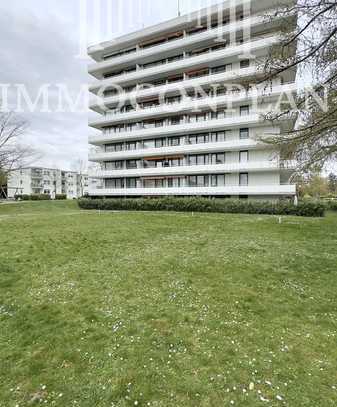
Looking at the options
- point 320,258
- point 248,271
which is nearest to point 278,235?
point 320,258

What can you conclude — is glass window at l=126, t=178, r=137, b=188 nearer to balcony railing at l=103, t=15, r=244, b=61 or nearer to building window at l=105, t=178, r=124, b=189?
building window at l=105, t=178, r=124, b=189

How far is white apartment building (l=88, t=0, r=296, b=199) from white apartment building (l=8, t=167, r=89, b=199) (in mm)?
46037

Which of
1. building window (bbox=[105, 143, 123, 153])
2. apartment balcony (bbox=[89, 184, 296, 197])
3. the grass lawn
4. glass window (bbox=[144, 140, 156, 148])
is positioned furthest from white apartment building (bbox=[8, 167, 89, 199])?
the grass lawn

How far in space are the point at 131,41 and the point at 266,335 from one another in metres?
36.5

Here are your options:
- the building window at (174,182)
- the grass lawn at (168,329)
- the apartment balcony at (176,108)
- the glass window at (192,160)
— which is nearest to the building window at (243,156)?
the apartment balcony at (176,108)

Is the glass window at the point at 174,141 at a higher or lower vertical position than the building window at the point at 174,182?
higher

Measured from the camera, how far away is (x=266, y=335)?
367cm

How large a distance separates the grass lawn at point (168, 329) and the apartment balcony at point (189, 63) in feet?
74.1

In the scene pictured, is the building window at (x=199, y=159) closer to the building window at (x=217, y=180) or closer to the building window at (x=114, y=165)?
the building window at (x=217, y=180)

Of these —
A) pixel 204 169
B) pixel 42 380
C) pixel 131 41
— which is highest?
pixel 131 41

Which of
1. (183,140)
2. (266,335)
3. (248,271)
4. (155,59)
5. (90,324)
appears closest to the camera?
(266,335)

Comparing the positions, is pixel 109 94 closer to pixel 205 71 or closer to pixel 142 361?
pixel 205 71

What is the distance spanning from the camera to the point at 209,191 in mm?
26344

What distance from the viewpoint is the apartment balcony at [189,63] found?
23.3m
